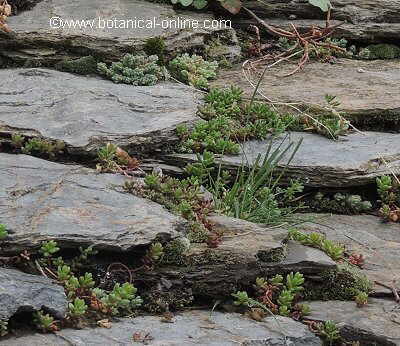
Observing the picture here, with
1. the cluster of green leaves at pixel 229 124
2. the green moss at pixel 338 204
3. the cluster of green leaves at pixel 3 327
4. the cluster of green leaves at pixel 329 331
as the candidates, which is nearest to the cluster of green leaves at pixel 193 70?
the cluster of green leaves at pixel 229 124

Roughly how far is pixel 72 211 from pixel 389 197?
9.58 ft

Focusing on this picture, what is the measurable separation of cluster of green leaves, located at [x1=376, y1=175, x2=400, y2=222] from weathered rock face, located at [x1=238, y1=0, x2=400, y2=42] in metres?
2.95

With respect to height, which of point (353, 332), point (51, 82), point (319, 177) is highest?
point (51, 82)

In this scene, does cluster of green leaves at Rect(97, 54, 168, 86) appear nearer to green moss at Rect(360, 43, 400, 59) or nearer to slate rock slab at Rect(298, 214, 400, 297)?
slate rock slab at Rect(298, 214, 400, 297)

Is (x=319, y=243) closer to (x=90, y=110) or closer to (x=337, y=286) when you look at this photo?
(x=337, y=286)

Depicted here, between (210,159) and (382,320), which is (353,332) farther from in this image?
(210,159)

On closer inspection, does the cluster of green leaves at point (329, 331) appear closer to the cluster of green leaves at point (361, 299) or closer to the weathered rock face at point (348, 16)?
the cluster of green leaves at point (361, 299)

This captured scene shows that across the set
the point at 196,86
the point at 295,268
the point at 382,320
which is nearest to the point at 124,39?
the point at 196,86

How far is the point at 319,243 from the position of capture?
223 inches

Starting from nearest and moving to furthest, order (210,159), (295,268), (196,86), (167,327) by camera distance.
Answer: (167,327) < (295,268) < (210,159) < (196,86)

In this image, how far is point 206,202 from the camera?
A: 5746 millimetres

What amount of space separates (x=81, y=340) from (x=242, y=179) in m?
2.11

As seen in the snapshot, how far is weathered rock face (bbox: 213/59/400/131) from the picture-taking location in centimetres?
746

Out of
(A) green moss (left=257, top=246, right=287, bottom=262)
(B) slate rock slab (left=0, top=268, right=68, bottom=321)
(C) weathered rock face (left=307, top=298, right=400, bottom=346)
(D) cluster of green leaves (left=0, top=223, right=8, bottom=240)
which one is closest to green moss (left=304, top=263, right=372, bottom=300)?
(C) weathered rock face (left=307, top=298, right=400, bottom=346)
